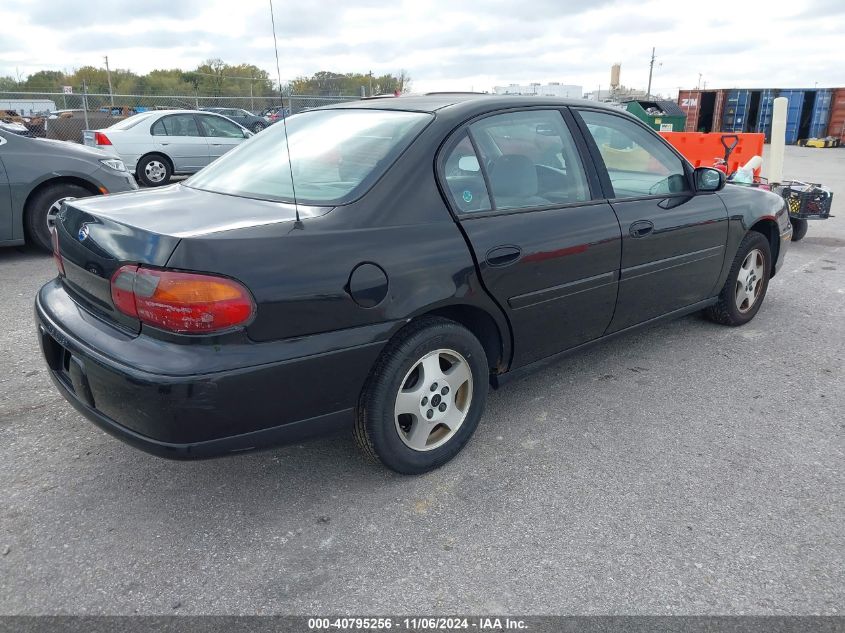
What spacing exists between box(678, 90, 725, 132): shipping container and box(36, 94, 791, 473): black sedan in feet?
101

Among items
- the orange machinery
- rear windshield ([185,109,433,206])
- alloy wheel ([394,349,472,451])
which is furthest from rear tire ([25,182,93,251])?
the orange machinery

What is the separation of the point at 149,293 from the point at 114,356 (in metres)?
0.28

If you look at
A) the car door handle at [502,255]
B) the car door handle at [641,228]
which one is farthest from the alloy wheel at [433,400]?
the car door handle at [641,228]

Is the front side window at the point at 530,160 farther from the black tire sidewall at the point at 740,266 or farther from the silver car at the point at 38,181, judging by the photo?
the silver car at the point at 38,181

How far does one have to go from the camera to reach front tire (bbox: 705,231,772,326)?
451 centimetres

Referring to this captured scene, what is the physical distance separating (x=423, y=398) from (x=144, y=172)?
1115 cm

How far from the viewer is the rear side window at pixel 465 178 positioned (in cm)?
286

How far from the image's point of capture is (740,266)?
14.8ft

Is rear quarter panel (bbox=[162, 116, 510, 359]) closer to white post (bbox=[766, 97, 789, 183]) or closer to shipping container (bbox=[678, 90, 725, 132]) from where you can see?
white post (bbox=[766, 97, 789, 183])

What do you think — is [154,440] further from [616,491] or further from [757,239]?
[757,239]

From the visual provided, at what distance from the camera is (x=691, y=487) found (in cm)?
282

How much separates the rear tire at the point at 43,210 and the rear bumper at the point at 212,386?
471cm

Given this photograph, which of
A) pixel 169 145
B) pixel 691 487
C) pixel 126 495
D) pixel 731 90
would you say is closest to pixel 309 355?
pixel 126 495

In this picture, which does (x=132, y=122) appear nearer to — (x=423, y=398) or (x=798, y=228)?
(x=798, y=228)
